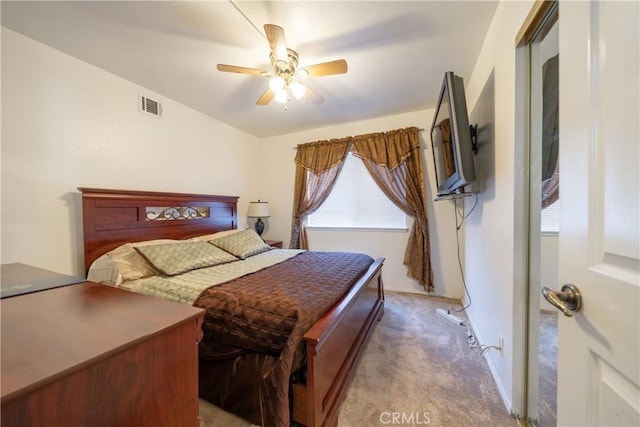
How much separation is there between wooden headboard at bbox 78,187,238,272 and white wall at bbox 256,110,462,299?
111cm

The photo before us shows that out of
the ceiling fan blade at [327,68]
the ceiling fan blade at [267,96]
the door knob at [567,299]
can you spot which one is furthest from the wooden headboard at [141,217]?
the door knob at [567,299]

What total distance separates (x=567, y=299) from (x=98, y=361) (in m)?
1.21

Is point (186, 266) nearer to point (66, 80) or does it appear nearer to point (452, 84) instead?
point (66, 80)

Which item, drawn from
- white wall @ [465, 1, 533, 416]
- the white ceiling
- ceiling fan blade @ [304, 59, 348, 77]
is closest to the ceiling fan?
ceiling fan blade @ [304, 59, 348, 77]

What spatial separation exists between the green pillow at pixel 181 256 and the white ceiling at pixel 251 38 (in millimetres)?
1671

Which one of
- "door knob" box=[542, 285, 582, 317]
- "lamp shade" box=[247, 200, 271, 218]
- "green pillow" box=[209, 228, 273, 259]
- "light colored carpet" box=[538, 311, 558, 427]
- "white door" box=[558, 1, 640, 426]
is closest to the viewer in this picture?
"white door" box=[558, 1, 640, 426]

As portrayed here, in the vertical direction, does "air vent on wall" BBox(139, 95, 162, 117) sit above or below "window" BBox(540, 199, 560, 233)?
above

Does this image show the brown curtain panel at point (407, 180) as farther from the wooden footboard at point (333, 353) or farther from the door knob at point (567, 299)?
the door knob at point (567, 299)

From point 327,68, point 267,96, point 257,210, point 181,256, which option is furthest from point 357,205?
point 181,256

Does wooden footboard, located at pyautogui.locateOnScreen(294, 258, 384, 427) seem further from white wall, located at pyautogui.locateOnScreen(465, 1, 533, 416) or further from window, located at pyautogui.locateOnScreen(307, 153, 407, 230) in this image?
window, located at pyautogui.locateOnScreen(307, 153, 407, 230)

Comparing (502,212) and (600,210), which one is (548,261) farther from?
(600,210)

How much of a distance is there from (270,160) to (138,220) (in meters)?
2.32

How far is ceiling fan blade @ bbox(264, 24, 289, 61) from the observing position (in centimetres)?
146

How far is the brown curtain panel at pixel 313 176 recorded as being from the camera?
12.2ft
